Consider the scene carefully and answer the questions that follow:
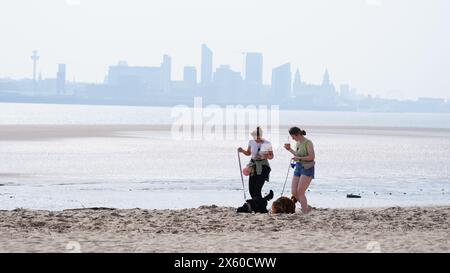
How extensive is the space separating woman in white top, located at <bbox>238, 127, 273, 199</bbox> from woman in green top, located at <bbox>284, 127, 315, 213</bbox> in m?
0.45

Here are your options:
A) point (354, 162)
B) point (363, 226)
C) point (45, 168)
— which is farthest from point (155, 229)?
point (354, 162)

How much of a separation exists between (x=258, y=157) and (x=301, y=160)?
83cm

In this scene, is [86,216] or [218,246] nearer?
[218,246]

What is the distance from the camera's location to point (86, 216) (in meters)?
15.4

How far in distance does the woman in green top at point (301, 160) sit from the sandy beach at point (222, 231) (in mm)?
492

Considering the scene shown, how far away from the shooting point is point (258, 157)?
15.2m

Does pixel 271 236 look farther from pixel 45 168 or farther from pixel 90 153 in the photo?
pixel 90 153

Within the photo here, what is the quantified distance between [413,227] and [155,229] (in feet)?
13.2

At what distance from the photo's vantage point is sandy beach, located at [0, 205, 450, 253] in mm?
11531

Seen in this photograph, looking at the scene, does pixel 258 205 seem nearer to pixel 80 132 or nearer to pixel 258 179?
pixel 258 179

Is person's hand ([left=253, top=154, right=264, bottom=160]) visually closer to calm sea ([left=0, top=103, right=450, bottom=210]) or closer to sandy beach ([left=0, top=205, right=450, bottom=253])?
sandy beach ([left=0, top=205, right=450, bottom=253])

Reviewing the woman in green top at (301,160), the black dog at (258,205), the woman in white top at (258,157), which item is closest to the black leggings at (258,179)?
the woman in white top at (258,157)
